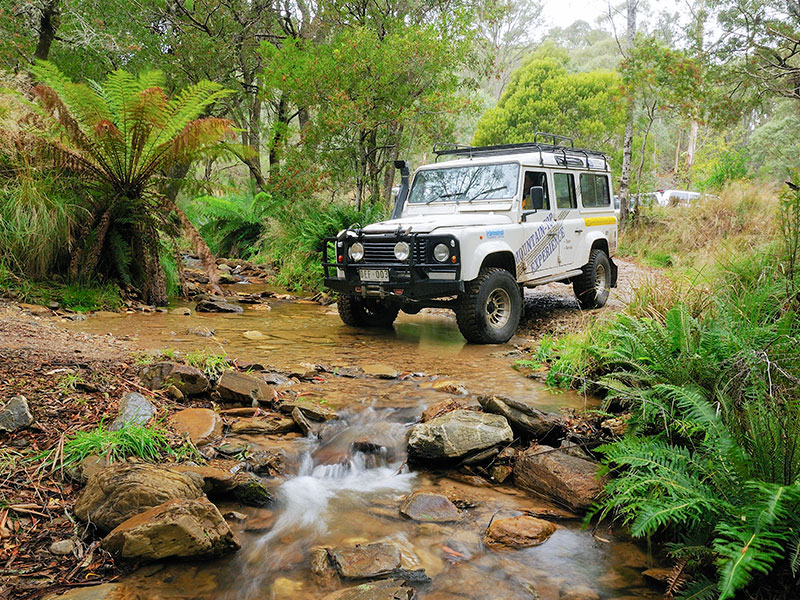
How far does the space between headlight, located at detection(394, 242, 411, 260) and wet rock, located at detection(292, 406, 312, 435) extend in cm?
269

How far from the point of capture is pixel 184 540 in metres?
2.51

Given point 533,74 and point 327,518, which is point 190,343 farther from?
point 533,74

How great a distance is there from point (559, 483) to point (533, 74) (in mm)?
24936

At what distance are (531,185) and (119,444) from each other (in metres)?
5.62

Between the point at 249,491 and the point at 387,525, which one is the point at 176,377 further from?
the point at 387,525

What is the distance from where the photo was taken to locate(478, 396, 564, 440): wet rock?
3775mm

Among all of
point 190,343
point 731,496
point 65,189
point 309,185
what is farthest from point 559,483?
point 309,185

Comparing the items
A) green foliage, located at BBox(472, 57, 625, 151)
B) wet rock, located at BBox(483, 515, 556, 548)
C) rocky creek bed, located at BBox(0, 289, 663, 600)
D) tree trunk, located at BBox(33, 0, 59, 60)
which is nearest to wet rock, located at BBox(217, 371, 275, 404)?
rocky creek bed, located at BBox(0, 289, 663, 600)

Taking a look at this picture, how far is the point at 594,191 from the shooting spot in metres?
8.63

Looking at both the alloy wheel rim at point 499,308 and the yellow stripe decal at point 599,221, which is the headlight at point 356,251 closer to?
the alloy wheel rim at point 499,308

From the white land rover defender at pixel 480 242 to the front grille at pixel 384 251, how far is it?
11 mm

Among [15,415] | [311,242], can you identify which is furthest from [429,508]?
[311,242]

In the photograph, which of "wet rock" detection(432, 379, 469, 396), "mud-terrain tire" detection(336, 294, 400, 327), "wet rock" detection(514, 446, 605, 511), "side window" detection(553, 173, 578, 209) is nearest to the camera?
"wet rock" detection(514, 446, 605, 511)

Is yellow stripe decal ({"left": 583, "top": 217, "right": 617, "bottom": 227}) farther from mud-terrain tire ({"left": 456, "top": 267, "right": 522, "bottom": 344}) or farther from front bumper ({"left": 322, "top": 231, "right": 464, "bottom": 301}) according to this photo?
front bumper ({"left": 322, "top": 231, "right": 464, "bottom": 301})
